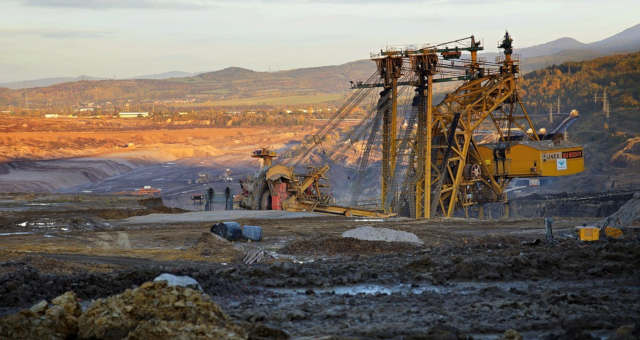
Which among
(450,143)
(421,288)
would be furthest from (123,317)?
(450,143)

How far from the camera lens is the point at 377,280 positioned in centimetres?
1653

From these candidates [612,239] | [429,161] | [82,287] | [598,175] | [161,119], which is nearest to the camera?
[82,287]

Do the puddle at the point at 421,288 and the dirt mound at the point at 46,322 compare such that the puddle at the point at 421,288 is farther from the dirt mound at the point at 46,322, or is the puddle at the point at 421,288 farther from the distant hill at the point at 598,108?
the distant hill at the point at 598,108

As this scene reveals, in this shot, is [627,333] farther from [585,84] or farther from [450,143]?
[585,84]

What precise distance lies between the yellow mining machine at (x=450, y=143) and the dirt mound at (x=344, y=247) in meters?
15.0

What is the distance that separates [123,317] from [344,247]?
44.0 ft

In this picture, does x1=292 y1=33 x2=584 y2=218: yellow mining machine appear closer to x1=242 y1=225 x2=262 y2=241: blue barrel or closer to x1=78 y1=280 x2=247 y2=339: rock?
x1=242 y1=225 x2=262 y2=241: blue barrel

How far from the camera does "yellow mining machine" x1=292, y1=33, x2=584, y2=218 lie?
39.2m

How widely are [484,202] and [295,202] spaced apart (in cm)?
979

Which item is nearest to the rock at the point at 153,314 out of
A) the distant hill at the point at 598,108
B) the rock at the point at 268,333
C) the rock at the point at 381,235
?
the rock at the point at 268,333

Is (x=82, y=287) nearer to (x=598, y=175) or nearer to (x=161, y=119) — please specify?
(x=598, y=175)

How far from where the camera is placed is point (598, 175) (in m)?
64.6

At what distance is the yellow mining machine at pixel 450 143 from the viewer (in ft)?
129

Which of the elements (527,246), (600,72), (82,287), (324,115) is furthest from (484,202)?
(324,115)
